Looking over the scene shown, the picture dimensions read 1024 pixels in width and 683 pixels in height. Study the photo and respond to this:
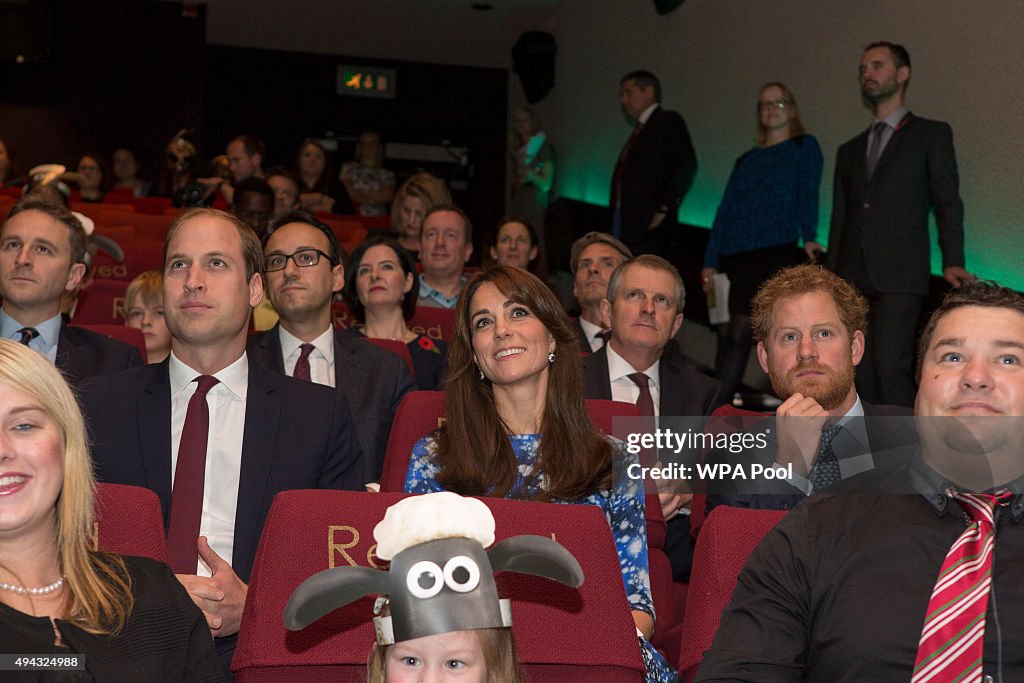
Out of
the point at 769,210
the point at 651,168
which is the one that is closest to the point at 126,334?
the point at 769,210

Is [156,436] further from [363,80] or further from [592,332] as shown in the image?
[363,80]

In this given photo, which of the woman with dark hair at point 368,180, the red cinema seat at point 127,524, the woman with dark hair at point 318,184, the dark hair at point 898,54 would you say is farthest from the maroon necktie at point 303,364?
the woman with dark hair at point 368,180

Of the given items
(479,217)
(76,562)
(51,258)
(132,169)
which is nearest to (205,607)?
(76,562)

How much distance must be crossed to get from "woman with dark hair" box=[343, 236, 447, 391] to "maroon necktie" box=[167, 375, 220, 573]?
1.56m

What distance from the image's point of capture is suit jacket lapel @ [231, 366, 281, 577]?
8.32ft

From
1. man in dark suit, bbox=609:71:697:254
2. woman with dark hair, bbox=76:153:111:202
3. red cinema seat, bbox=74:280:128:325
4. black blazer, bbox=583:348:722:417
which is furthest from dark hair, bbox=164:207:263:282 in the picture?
woman with dark hair, bbox=76:153:111:202

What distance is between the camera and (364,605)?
6.06ft

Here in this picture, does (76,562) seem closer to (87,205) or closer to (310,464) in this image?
(310,464)

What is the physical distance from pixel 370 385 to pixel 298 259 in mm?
597

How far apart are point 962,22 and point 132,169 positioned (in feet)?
23.4

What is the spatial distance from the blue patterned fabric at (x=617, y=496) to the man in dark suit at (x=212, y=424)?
22 cm

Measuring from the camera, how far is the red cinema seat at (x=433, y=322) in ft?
15.1

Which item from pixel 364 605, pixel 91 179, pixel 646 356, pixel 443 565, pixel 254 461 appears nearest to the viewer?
pixel 443 565

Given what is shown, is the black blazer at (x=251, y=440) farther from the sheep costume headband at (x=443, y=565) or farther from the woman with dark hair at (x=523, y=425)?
the sheep costume headband at (x=443, y=565)
